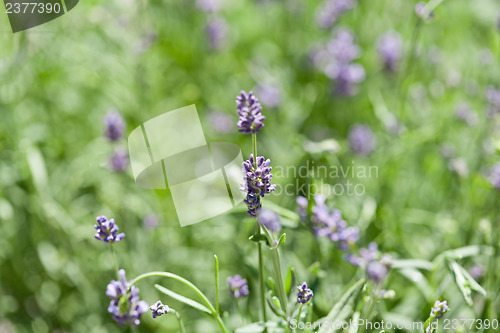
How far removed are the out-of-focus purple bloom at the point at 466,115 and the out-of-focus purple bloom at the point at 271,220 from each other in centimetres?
131

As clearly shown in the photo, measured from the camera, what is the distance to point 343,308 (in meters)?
1.47

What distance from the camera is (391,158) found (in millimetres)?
2287

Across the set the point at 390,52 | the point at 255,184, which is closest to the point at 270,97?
the point at 390,52

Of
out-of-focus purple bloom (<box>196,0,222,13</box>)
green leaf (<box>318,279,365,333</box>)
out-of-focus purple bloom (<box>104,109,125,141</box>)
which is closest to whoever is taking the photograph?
green leaf (<box>318,279,365,333</box>)

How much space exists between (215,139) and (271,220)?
133 cm

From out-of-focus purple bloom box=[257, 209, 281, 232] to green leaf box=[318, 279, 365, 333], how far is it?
331 millimetres

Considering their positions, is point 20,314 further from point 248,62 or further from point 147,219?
point 248,62

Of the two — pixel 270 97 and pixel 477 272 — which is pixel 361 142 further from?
pixel 477 272

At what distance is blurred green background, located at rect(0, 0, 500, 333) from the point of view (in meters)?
2.20

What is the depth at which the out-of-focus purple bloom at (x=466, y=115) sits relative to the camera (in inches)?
104

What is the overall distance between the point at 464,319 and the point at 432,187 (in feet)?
3.26

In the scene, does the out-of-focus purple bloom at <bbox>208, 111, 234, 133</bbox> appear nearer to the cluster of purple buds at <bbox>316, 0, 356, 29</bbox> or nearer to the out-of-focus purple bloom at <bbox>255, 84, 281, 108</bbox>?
the out-of-focus purple bloom at <bbox>255, 84, 281, 108</bbox>

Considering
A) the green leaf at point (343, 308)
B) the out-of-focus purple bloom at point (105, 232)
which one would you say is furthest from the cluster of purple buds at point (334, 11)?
the out-of-focus purple bloom at point (105, 232)

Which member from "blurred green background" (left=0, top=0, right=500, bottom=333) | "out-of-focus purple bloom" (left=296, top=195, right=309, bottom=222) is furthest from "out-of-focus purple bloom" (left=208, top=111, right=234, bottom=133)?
"out-of-focus purple bloom" (left=296, top=195, right=309, bottom=222)
